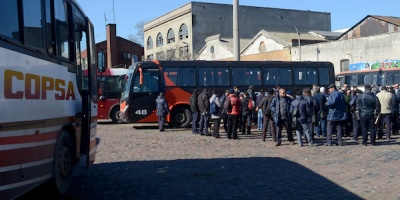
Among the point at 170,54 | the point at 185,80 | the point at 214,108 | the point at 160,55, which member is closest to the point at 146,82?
the point at 185,80

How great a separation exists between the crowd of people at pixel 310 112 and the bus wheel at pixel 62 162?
8.21 metres

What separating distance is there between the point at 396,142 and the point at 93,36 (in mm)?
10706

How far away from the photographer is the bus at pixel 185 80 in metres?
21.9

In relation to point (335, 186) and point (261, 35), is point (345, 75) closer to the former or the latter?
point (261, 35)

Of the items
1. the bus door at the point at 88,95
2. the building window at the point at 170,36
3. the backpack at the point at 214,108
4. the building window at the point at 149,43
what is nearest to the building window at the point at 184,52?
the building window at the point at 170,36

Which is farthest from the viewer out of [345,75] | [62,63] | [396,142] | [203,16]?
[203,16]

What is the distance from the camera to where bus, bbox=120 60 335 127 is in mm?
21938

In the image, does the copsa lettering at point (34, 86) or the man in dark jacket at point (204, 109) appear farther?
the man in dark jacket at point (204, 109)

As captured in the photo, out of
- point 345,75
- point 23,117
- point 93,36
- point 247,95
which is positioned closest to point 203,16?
point 345,75

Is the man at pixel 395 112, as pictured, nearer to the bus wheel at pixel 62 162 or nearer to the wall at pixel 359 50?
the bus wheel at pixel 62 162

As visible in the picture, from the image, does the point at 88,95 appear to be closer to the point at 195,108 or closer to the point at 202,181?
the point at 202,181

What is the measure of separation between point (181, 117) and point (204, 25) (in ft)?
160

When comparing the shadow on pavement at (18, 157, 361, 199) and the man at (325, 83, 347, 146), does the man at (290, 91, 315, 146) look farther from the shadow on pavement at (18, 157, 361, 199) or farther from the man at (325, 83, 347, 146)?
the shadow on pavement at (18, 157, 361, 199)

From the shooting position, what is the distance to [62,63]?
7.12 m
